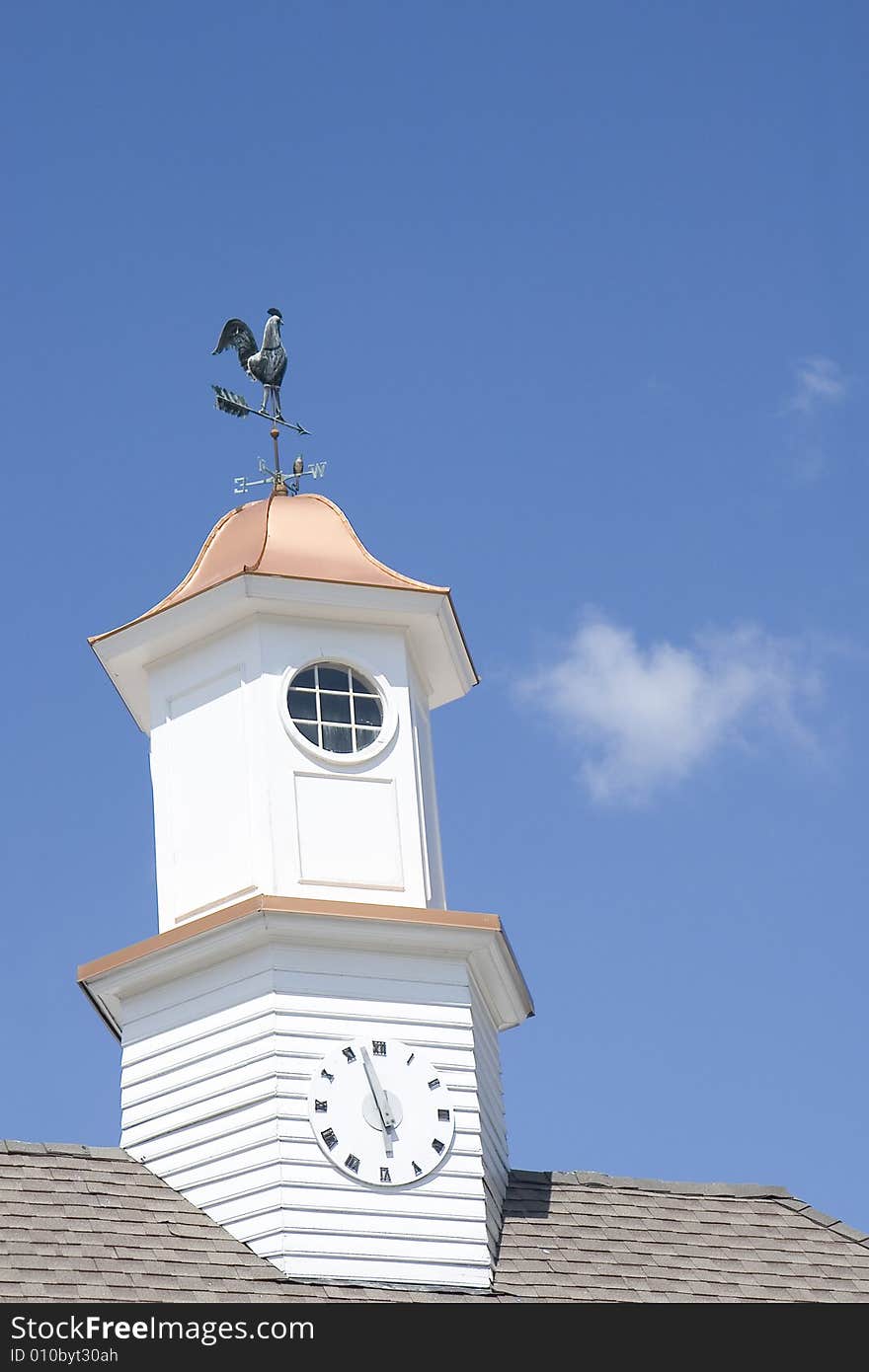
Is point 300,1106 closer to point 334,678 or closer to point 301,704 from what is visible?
point 301,704

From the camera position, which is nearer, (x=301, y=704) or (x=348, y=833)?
(x=348, y=833)

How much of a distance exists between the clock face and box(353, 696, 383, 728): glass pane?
2970mm

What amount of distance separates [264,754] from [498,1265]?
4574mm

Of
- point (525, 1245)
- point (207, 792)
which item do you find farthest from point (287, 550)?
point (525, 1245)

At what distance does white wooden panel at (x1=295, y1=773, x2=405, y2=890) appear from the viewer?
2103 centimetres

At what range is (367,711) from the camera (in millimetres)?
22016

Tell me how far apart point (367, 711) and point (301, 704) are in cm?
60

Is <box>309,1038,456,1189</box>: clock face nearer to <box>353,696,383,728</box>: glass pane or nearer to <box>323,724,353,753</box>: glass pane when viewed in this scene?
<box>323,724,353,753</box>: glass pane

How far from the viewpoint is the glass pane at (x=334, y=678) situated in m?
22.0

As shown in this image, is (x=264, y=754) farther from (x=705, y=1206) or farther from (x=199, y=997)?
(x=705, y=1206)

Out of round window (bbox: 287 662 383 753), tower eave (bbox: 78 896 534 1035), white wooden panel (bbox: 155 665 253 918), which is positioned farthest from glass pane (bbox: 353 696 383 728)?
tower eave (bbox: 78 896 534 1035)

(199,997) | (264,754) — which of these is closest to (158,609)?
(264,754)
